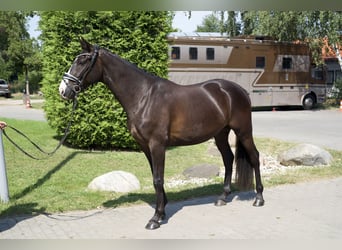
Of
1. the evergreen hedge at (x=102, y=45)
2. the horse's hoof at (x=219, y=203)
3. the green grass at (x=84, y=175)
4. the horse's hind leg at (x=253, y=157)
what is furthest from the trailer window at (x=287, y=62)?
the horse's hoof at (x=219, y=203)

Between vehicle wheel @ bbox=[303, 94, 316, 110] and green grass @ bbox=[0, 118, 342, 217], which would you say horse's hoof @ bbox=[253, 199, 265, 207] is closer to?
green grass @ bbox=[0, 118, 342, 217]

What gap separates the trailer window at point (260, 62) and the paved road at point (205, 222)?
16836 mm

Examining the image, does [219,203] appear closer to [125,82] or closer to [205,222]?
[205,222]

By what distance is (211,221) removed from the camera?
4805 mm

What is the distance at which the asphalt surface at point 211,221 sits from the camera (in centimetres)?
433

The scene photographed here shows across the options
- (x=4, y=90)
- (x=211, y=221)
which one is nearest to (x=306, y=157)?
(x=211, y=221)

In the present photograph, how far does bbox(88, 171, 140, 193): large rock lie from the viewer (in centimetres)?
623

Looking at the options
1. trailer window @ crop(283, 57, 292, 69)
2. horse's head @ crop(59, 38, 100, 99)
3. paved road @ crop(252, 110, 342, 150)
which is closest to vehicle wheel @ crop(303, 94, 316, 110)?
trailer window @ crop(283, 57, 292, 69)

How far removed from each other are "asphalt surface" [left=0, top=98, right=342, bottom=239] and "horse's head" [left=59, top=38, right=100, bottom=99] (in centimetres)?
166

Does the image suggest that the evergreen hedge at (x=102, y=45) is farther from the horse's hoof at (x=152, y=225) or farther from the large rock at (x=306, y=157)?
the horse's hoof at (x=152, y=225)

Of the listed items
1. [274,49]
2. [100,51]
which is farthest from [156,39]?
[274,49]

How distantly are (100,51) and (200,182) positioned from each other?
3429 mm

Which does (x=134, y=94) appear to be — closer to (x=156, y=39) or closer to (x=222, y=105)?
(x=222, y=105)

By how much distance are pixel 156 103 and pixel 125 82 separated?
0.49 meters
